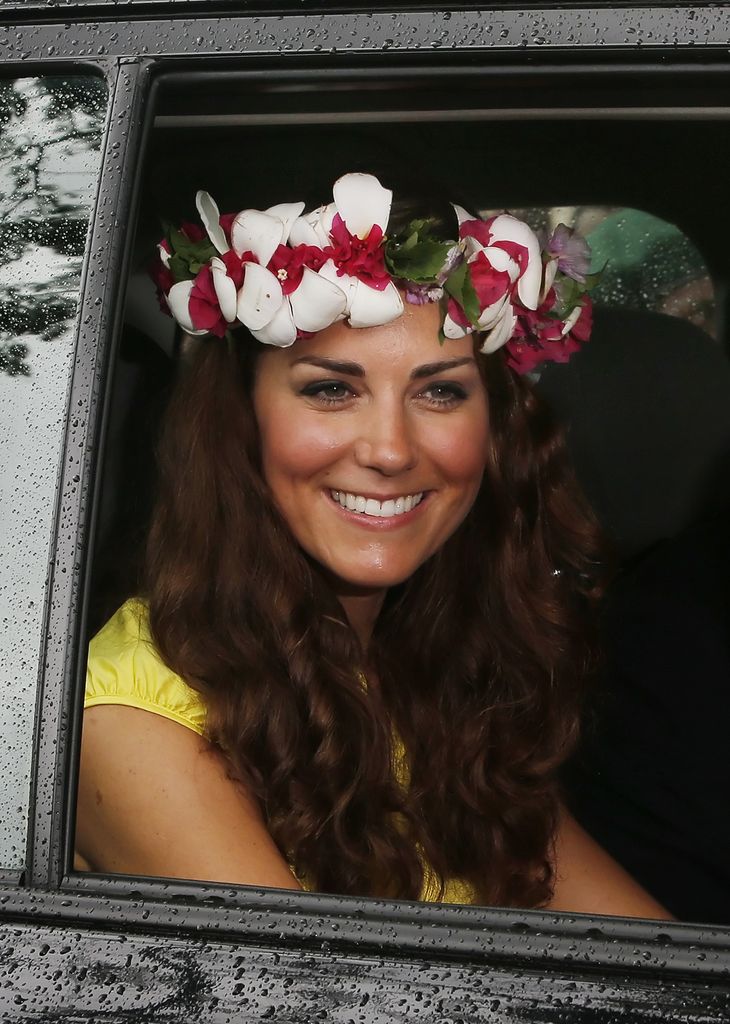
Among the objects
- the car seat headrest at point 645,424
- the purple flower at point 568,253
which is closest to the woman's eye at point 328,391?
the purple flower at point 568,253

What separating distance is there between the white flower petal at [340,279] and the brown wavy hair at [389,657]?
24cm

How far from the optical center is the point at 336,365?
2.01 metres

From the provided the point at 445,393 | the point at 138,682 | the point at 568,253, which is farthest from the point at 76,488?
the point at 568,253

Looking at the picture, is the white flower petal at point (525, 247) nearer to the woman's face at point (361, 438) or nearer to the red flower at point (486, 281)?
the red flower at point (486, 281)

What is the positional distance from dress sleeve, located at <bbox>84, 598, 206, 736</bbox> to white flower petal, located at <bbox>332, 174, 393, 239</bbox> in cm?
69

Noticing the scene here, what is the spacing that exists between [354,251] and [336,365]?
183 mm

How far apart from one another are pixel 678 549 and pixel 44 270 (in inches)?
66.5

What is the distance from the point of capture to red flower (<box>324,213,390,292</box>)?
193 cm

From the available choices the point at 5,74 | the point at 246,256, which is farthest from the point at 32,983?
the point at 246,256

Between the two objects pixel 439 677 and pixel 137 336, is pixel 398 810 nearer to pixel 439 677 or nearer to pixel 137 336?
pixel 439 677

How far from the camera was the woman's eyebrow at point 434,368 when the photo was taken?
2.05 metres

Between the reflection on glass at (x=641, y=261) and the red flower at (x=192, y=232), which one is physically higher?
the reflection on glass at (x=641, y=261)

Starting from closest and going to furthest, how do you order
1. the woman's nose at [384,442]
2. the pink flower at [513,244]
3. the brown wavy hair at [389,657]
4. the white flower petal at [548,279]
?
the brown wavy hair at [389,657]
the woman's nose at [384,442]
the pink flower at [513,244]
the white flower petal at [548,279]

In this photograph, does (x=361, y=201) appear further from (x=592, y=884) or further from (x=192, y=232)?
(x=592, y=884)
